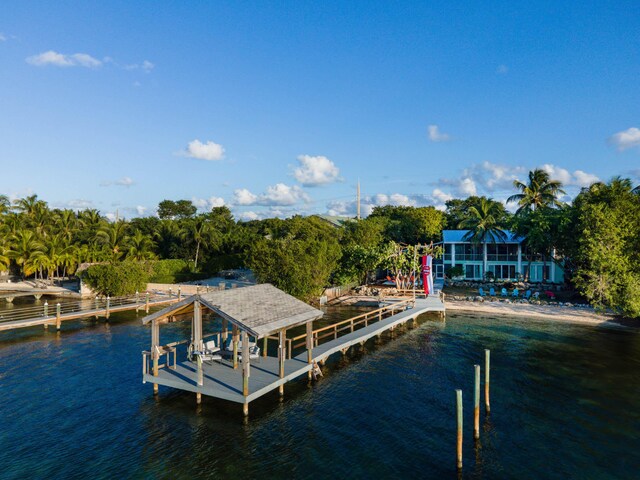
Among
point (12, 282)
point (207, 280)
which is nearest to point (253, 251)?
point (207, 280)

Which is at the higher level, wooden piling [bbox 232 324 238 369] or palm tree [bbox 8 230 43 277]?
palm tree [bbox 8 230 43 277]

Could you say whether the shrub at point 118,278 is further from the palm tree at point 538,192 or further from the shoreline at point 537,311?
the palm tree at point 538,192

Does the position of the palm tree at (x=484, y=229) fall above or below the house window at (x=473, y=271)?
above

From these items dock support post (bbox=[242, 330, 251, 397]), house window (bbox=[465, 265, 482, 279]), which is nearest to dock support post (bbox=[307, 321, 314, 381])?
dock support post (bbox=[242, 330, 251, 397])

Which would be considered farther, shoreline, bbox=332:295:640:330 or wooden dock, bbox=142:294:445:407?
shoreline, bbox=332:295:640:330

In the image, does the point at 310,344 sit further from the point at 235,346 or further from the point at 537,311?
the point at 537,311

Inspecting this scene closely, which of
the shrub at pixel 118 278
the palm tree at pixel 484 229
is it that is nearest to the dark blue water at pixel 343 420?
the shrub at pixel 118 278

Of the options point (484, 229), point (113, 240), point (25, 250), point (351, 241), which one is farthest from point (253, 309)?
point (25, 250)

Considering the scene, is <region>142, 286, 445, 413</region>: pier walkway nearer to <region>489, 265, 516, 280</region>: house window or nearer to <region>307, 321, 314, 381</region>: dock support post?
<region>307, 321, 314, 381</region>: dock support post
